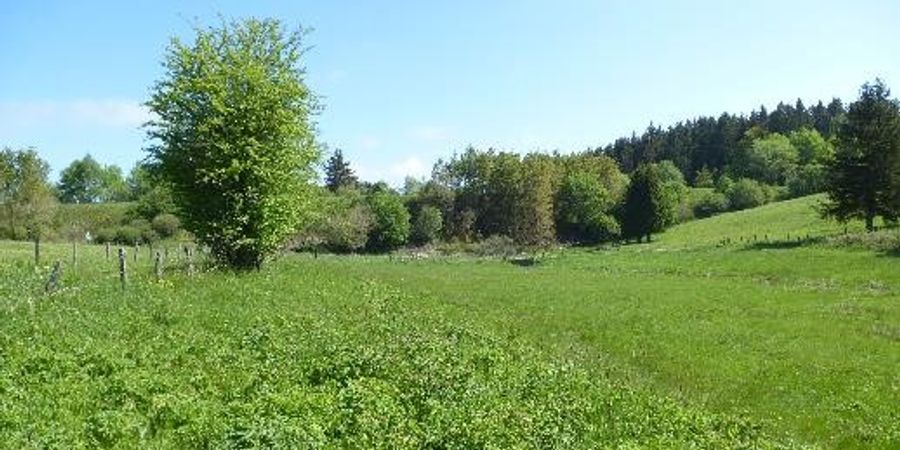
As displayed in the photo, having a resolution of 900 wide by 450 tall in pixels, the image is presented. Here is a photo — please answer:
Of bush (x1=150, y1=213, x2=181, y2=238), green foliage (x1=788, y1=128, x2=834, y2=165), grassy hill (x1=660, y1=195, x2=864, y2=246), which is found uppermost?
green foliage (x1=788, y1=128, x2=834, y2=165)

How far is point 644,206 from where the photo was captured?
99.9 meters

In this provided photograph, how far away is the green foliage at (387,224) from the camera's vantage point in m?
120

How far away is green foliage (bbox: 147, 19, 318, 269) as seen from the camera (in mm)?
42875

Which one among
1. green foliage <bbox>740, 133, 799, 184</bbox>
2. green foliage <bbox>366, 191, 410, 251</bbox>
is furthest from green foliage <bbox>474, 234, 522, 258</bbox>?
green foliage <bbox>740, 133, 799, 184</bbox>

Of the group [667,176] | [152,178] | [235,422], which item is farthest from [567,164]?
[235,422]

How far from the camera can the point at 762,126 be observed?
651ft

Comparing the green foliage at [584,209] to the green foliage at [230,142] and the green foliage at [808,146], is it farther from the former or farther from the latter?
the green foliage at [230,142]

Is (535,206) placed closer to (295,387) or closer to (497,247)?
(497,247)

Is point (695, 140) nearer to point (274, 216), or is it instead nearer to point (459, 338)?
point (274, 216)

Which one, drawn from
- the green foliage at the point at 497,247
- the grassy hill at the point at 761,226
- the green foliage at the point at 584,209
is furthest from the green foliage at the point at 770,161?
the green foliage at the point at 497,247

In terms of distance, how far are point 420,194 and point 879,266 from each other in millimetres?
93644

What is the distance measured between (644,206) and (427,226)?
122 ft

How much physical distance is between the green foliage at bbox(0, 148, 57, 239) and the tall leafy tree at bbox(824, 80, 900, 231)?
8544 centimetres

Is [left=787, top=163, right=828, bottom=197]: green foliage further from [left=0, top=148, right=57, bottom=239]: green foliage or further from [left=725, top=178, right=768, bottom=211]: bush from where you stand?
[left=0, top=148, right=57, bottom=239]: green foliage
